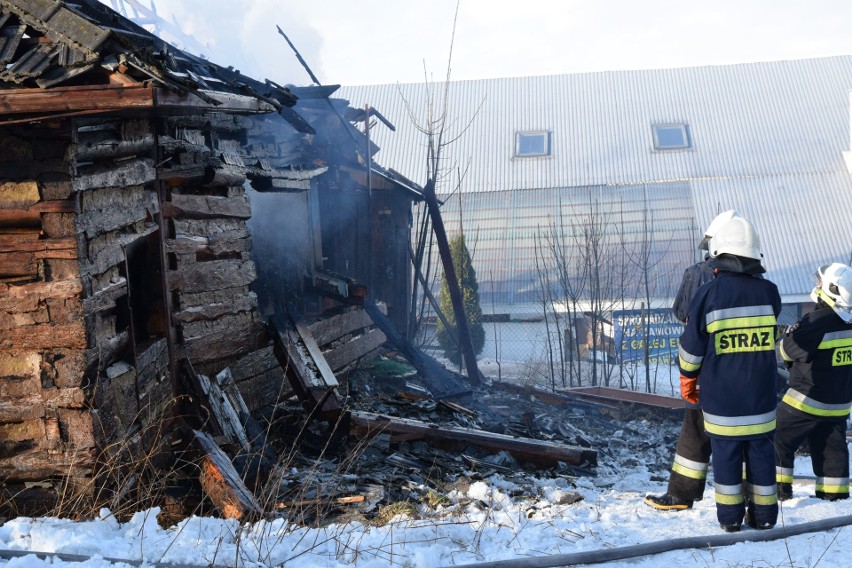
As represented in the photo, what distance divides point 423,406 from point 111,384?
4389 mm

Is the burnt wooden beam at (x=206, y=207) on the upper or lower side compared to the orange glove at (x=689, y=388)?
upper

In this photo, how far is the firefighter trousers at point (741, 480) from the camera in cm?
525

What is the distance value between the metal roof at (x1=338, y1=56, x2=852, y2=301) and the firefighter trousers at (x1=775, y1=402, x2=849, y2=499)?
17059 mm

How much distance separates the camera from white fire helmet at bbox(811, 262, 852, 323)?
605 centimetres

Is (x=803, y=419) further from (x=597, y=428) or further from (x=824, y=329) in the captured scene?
(x=597, y=428)

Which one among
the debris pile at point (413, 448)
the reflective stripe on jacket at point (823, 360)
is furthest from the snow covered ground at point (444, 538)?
the reflective stripe on jacket at point (823, 360)

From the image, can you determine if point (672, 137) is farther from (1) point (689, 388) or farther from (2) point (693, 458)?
(1) point (689, 388)

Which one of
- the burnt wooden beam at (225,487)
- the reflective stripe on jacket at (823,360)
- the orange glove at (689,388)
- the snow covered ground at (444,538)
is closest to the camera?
the snow covered ground at (444,538)

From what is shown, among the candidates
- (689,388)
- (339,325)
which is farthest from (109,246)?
(339,325)

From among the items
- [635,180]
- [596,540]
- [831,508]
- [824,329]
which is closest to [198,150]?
[596,540]

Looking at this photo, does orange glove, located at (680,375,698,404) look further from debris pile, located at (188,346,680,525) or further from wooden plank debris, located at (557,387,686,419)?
wooden plank debris, located at (557,387,686,419)

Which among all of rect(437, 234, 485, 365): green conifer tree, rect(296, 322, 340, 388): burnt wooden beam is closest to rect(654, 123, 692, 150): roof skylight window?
rect(437, 234, 485, 365): green conifer tree

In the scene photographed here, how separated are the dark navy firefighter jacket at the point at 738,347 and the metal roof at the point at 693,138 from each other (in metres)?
18.4

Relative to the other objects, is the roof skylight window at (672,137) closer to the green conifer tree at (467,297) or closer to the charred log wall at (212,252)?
the green conifer tree at (467,297)
